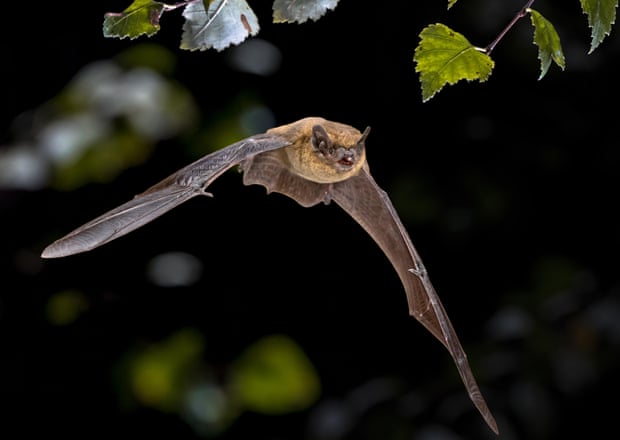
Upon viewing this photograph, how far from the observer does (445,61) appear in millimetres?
661

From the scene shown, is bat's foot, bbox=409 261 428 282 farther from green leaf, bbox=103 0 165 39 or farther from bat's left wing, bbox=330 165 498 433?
green leaf, bbox=103 0 165 39

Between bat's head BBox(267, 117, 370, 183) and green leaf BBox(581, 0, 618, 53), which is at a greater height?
green leaf BBox(581, 0, 618, 53)

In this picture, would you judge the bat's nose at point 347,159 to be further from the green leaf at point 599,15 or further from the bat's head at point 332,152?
the green leaf at point 599,15

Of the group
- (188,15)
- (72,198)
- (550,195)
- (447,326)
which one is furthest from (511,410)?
(188,15)

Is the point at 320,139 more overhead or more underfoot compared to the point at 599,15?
more underfoot

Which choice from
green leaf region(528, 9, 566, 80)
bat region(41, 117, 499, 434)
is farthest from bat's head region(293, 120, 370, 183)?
green leaf region(528, 9, 566, 80)

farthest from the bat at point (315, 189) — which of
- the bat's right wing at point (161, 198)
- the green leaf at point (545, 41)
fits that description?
the green leaf at point (545, 41)

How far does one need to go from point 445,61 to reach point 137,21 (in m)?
0.17

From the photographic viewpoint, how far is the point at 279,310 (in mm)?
1575

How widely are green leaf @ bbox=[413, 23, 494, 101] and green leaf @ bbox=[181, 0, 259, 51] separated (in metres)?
0.10

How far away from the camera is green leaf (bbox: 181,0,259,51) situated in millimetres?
675

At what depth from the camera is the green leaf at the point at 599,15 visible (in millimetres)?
628

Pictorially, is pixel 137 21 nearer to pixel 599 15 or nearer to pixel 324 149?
pixel 324 149

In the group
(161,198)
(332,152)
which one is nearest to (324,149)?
(332,152)
